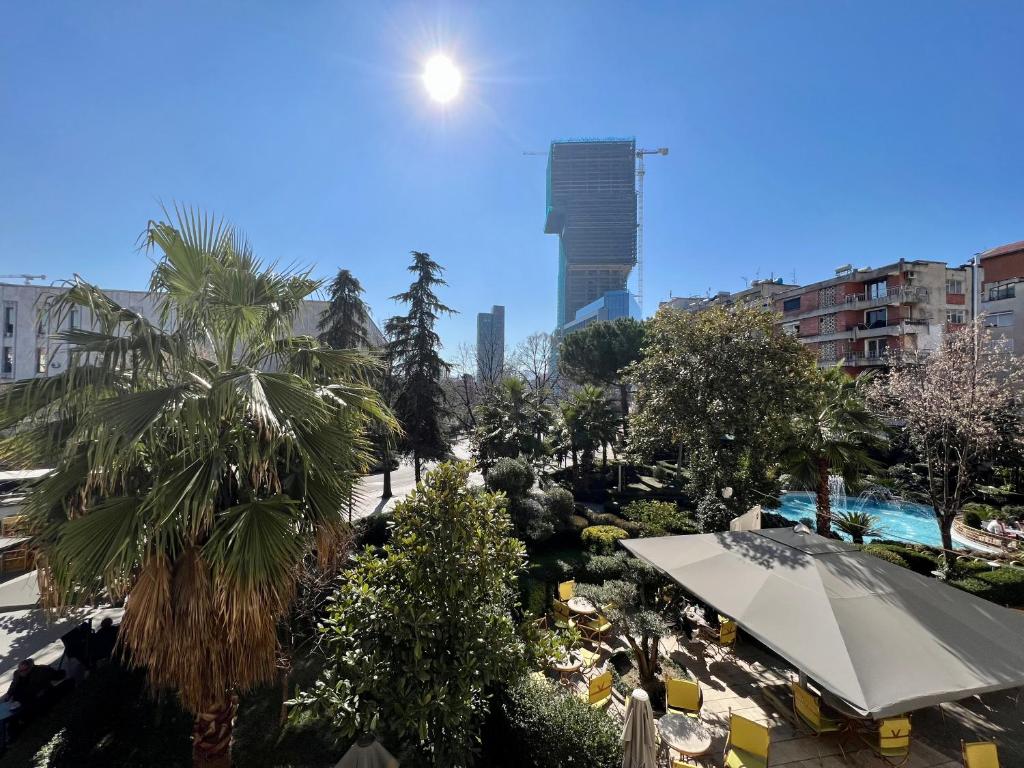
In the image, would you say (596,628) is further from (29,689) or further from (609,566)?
(29,689)

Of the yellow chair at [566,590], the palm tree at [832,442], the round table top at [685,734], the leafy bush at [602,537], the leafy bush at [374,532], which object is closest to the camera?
the round table top at [685,734]

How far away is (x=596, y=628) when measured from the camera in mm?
8984

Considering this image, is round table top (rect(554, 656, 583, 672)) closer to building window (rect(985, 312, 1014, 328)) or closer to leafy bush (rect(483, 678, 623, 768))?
leafy bush (rect(483, 678, 623, 768))

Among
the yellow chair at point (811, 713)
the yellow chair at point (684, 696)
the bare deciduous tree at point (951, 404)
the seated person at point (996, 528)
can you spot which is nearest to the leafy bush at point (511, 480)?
the yellow chair at point (684, 696)

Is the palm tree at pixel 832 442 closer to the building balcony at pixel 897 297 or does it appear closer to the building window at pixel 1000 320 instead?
the building window at pixel 1000 320

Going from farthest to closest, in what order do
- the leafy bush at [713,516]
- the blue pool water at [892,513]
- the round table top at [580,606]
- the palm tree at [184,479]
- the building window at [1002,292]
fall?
1. the building window at [1002,292]
2. the blue pool water at [892,513]
3. the leafy bush at [713,516]
4. the round table top at [580,606]
5. the palm tree at [184,479]

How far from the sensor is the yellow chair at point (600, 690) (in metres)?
6.50

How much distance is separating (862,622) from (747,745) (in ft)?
6.86

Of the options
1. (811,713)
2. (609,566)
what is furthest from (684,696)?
(609,566)

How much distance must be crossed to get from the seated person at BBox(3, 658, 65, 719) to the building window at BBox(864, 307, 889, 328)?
44.6 metres

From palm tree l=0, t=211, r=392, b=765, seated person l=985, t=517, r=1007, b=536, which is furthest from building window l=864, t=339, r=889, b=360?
palm tree l=0, t=211, r=392, b=765

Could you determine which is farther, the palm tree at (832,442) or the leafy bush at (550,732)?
the palm tree at (832,442)

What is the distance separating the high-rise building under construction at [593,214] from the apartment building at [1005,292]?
131945 millimetres

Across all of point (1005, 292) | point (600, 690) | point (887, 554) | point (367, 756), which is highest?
point (1005, 292)
